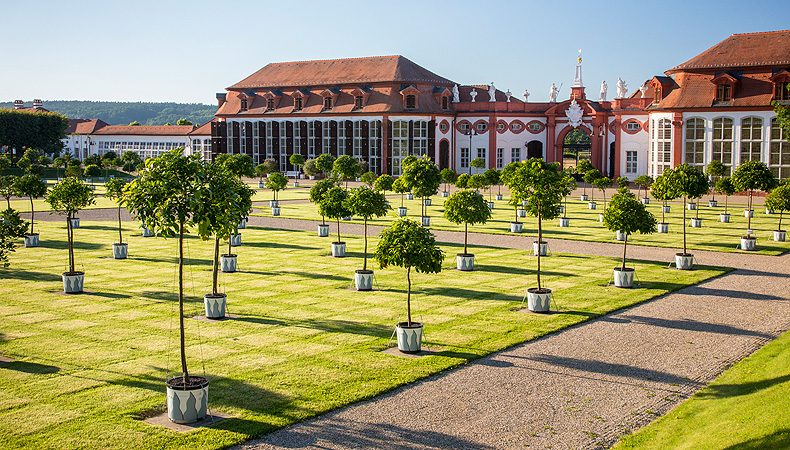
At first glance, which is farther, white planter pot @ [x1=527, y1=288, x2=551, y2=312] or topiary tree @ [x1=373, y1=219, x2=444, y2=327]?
white planter pot @ [x1=527, y1=288, x2=551, y2=312]

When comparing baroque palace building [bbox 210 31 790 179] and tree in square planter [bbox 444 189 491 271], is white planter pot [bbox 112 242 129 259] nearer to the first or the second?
tree in square planter [bbox 444 189 491 271]

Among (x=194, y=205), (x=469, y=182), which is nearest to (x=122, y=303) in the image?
(x=194, y=205)

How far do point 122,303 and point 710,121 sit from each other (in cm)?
6179

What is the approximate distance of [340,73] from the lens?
99875 millimetres

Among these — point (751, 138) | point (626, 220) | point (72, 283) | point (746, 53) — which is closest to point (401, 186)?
point (626, 220)

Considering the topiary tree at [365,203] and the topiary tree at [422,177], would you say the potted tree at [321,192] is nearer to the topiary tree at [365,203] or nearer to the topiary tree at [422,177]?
the topiary tree at [365,203]

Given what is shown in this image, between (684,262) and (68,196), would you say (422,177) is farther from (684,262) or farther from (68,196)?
(68,196)

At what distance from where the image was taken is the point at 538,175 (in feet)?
84.4

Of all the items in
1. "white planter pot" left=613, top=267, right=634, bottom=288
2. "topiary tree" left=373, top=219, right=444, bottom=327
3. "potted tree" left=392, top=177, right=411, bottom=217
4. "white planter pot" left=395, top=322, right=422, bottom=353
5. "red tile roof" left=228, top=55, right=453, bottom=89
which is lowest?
"white planter pot" left=395, top=322, right=422, bottom=353

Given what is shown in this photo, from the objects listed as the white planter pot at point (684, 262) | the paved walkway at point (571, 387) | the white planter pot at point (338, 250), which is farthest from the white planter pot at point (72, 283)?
the white planter pot at point (684, 262)

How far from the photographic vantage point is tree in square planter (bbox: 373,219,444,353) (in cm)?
1770

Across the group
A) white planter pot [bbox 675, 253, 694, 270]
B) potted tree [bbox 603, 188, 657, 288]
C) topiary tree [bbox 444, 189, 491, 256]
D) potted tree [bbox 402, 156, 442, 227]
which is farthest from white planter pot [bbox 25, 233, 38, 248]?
white planter pot [bbox 675, 253, 694, 270]

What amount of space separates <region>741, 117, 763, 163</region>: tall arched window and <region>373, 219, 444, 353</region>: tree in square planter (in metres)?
59.0

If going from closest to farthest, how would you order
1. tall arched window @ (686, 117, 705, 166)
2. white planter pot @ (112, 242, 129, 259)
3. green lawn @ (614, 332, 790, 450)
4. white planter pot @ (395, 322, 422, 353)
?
1. green lawn @ (614, 332, 790, 450)
2. white planter pot @ (395, 322, 422, 353)
3. white planter pot @ (112, 242, 129, 259)
4. tall arched window @ (686, 117, 705, 166)
